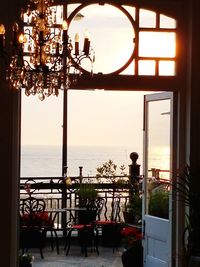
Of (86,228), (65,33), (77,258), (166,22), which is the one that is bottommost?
(77,258)

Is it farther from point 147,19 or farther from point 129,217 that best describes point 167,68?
point 129,217

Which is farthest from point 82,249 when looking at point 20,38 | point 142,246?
point 20,38

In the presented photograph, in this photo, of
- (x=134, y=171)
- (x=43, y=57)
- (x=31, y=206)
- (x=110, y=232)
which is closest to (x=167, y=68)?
(x=43, y=57)

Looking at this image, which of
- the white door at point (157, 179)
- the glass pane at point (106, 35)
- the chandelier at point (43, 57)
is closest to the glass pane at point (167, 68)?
the white door at point (157, 179)

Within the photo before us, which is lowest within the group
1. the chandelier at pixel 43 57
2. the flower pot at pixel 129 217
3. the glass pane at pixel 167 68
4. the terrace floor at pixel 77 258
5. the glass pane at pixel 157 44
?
the terrace floor at pixel 77 258

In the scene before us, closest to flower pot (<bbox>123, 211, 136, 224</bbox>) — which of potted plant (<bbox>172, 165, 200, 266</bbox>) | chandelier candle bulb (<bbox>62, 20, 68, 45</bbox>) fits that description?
potted plant (<bbox>172, 165, 200, 266</bbox>)

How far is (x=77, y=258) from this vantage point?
8711 millimetres

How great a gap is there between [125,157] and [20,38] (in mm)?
7692

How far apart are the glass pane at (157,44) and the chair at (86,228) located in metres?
3.43

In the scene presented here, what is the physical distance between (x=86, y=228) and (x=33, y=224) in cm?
85

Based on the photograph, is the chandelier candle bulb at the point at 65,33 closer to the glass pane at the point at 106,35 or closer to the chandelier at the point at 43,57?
the chandelier at the point at 43,57

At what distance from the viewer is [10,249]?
5820 millimetres

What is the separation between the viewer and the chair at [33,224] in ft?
28.1

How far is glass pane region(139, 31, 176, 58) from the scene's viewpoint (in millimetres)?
6402
